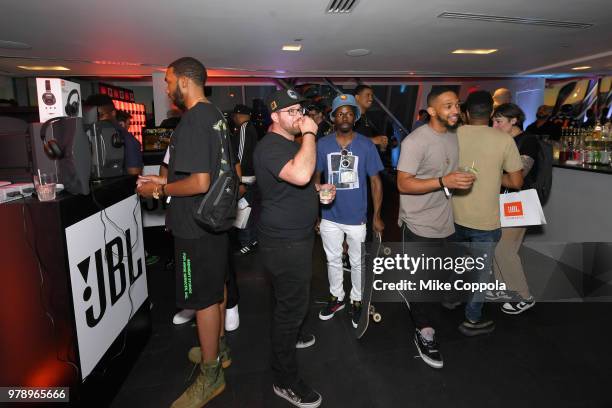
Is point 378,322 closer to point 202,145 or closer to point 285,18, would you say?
point 202,145

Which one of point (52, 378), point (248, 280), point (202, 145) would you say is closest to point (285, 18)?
point (248, 280)

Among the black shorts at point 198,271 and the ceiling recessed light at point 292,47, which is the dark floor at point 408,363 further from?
the ceiling recessed light at point 292,47

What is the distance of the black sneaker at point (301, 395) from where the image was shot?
1.84 metres

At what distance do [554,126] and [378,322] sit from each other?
6128 mm

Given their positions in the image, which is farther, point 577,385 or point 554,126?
point 554,126

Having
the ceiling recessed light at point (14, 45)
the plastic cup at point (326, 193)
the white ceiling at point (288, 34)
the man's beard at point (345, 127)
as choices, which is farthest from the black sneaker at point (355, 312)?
the ceiling recessed light at point (14, 45)

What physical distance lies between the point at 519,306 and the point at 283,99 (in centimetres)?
245

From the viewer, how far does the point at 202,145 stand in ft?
5.33

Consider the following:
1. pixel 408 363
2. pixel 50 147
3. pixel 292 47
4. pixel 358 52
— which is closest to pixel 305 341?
pixel 408 363

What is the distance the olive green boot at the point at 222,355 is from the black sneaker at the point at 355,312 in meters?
0.91

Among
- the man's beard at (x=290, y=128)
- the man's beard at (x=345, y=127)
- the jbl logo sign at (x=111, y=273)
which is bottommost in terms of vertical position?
the jbl logo sign at (x=111, y=273)

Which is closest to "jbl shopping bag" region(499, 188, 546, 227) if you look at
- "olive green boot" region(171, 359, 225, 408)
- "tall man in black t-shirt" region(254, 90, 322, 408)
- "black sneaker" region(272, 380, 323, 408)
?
"tall man in black t-shirt" region(254, 90, 322, 408)

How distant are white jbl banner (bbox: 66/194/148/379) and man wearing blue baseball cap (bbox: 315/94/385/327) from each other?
4.10 feet

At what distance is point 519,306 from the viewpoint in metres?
2.81
